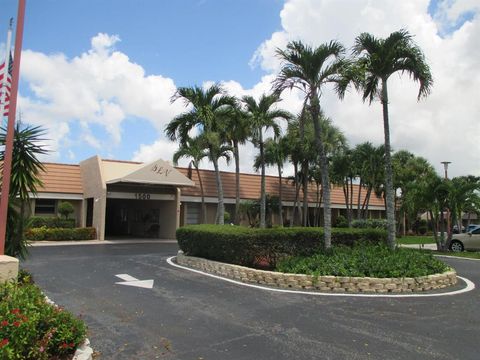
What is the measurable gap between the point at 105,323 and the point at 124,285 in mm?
3539

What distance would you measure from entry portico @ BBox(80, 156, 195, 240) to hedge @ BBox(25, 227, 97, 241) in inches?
23.6

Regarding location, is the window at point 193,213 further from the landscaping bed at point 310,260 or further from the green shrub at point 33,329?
the green shrub at point 33,329

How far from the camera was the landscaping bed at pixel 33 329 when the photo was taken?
14.5 ft

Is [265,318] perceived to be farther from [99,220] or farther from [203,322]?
[99,220]

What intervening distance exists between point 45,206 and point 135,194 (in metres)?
5.80

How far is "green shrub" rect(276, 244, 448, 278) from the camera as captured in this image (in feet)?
34.4

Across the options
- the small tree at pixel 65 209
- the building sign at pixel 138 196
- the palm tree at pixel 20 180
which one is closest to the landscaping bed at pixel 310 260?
the palm tree at pixel 20 180

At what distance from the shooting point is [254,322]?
23.6 feet

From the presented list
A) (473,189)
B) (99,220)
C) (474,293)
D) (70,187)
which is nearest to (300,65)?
(474,293)

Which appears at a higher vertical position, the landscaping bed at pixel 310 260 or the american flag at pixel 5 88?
the american flag at pixel 5 88

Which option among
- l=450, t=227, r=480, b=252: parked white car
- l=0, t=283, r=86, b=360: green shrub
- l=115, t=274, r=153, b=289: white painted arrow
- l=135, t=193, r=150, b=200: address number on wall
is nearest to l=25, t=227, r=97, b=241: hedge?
l=135, t=193, r=150, b=200: address number on wall

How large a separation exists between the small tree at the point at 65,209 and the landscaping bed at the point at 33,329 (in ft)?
69.5

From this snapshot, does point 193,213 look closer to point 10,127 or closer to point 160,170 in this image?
point 160,170

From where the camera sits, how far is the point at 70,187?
90.7ft
